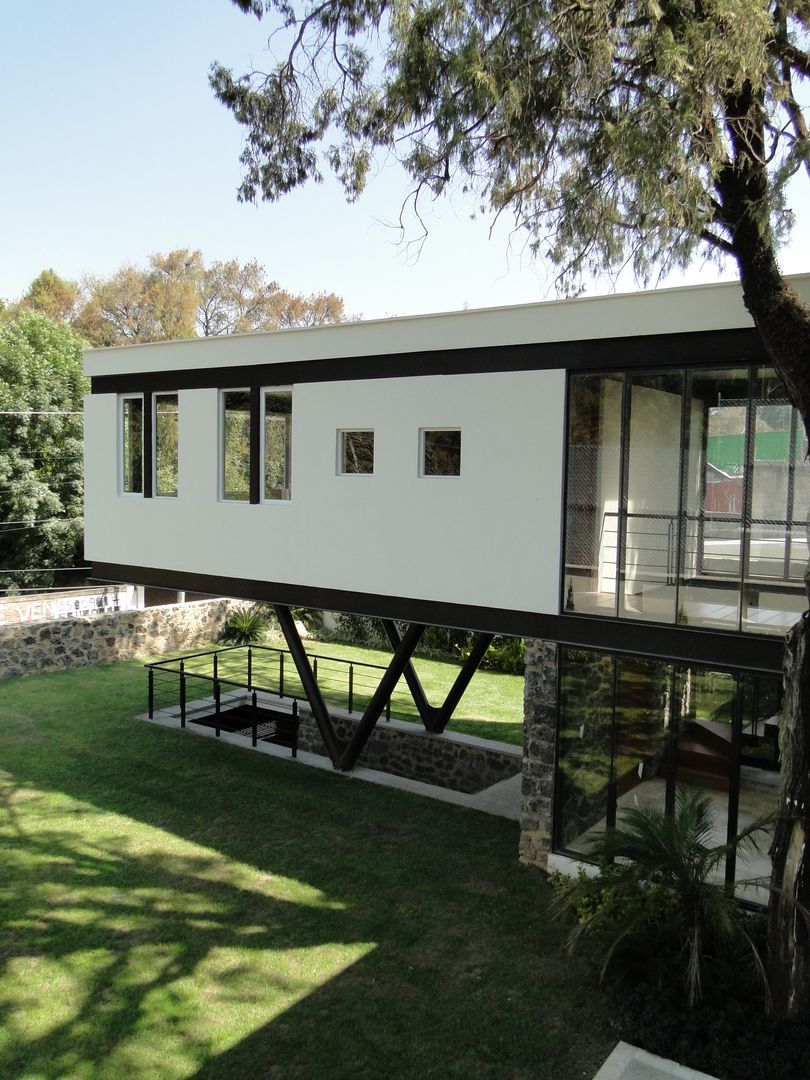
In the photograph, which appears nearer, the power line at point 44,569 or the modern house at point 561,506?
the modern house at point 561,506

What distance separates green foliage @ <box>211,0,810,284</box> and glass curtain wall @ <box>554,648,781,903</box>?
3.68 metres

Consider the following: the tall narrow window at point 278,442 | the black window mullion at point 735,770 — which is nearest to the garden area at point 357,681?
the tall narrow window at point 278,442

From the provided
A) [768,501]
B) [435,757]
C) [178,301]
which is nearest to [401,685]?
[435,757]

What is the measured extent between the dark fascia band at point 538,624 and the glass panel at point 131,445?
4.07 ft

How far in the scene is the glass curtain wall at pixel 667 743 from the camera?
7.34 meters

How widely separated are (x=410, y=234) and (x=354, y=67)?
1.60 meters

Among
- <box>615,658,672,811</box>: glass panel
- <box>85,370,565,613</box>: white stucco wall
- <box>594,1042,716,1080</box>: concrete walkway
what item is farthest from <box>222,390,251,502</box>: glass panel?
<box>594,1042,716,1080</box>: concrete walkway

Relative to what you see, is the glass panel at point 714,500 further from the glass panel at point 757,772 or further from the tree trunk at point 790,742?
the tree trunk at point 790,742

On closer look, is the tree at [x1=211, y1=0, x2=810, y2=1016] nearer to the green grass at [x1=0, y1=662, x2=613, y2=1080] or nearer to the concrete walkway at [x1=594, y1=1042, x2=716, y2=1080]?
the concrete walkway at [x1=594, y1=1042, x2=716, y2=1080]

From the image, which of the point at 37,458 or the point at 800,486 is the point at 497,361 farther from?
the point at 37,458

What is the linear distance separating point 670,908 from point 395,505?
15.4 ft

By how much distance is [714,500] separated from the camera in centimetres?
721

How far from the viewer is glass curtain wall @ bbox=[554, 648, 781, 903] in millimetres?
7340

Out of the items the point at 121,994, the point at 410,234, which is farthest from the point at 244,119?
the point at 121,994
